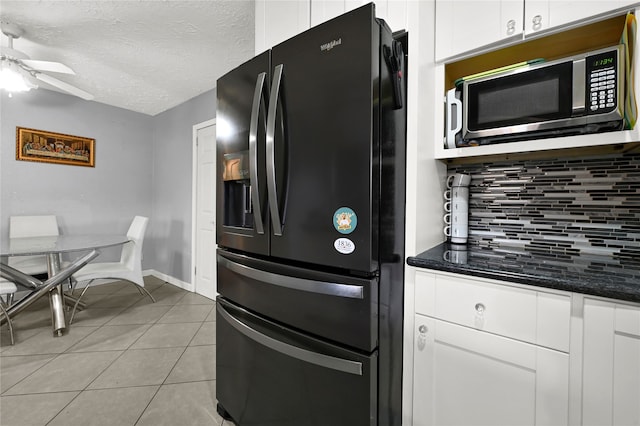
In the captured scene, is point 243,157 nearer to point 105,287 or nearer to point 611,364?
point 611,364

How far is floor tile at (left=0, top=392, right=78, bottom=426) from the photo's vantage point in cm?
151

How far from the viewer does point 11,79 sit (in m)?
2.31

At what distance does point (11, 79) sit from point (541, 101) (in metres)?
3.67

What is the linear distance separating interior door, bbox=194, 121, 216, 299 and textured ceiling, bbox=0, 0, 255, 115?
26.7 inches

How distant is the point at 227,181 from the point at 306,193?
1.77 ft

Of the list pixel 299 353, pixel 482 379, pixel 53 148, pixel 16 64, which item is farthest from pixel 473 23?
pixel 53 148

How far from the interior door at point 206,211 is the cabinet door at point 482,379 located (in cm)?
301

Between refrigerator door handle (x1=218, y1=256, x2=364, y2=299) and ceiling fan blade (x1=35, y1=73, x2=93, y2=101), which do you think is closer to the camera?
refrigerator door handle (x1=218, y1=256, x2=364, y2=299)

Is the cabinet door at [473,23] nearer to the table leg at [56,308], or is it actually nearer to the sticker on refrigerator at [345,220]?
the sticker on refrigerator at [345,220]

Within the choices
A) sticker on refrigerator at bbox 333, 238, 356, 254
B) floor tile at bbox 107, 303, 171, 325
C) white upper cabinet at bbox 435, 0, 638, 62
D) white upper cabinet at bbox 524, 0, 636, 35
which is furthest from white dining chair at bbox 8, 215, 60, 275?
white upper cabinet at bbox 524, 0, 636, 35

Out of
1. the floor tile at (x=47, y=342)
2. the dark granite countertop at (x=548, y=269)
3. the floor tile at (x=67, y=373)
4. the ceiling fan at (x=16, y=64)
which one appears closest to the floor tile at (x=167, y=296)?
the floor tile at (x=47, y=342)

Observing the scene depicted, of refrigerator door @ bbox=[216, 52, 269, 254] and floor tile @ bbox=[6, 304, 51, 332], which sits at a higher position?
refrigerator door @ bbox=[216, 52, 269, 254]

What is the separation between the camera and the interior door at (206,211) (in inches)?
142

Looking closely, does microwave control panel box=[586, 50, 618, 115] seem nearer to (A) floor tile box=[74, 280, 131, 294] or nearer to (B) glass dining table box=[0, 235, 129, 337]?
(B) glass dining table box=[0, 235, 129, 337]
